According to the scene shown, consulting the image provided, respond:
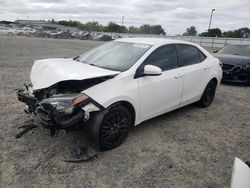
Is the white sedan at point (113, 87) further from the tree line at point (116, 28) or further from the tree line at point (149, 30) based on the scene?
the tree line at point (116, 28)

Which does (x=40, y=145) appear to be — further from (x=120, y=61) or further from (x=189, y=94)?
(x=189, y=94)

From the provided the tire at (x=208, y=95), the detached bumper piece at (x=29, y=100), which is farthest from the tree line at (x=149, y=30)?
the detached bumper piece at (x=29, y=100)

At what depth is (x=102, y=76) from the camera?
3305 mm

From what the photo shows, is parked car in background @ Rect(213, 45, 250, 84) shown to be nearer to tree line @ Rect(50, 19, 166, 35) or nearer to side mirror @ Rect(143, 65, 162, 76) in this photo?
side mirror @ Rect(143, 65, 162, 76)

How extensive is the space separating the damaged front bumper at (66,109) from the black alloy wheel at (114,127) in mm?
275

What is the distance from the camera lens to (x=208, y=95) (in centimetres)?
562

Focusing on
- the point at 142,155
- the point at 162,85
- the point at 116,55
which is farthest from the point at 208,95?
the point at 142,155

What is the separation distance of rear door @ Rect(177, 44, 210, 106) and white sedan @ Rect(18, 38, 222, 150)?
2 centimetres

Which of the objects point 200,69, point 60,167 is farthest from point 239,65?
point 60,167

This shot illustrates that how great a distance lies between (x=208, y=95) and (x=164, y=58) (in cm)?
198

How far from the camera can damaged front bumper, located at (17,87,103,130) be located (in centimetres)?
301

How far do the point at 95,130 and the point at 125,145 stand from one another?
73 centimetres

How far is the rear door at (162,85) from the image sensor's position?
3.81 meters

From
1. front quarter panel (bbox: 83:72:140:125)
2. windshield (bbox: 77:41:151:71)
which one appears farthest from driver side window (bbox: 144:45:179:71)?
front quarter panel (bbox: 83:72:140:125)
